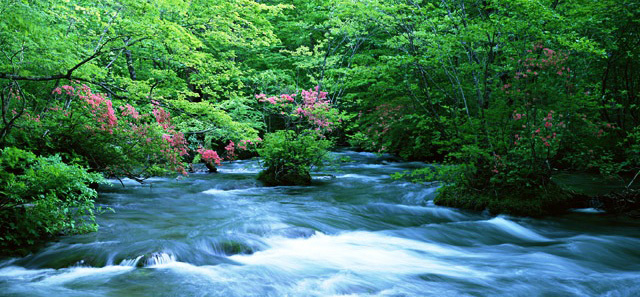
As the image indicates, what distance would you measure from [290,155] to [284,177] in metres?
0.79

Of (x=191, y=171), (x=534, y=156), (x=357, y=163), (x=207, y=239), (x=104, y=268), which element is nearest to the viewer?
(x=104, y=268)

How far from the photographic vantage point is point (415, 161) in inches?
744

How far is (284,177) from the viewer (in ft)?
40.7

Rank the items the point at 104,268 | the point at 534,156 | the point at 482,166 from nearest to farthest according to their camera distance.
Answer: the point at 104,268 < the point at 534,156 < the point at 482,166

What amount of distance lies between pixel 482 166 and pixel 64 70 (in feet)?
26.3

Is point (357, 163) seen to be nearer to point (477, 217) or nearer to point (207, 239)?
point (477, 217)

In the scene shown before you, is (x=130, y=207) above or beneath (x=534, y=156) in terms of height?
beneath

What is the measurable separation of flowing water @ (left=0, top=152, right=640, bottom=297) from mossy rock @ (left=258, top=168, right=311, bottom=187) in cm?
271

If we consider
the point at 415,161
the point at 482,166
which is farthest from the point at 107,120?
the point at 415,161

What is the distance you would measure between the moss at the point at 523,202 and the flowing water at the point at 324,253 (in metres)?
0.28

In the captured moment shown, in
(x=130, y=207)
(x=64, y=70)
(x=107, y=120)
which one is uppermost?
(x=64, y=70)

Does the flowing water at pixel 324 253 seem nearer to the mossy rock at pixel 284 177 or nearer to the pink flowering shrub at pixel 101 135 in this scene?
the pink flowering shrub at pixel 101 135

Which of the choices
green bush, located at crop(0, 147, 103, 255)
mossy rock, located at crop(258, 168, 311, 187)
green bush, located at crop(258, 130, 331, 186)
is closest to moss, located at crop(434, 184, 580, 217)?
green bush, located at crop(258, 130, 331, 186)

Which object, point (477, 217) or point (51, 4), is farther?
point (477, 217)
